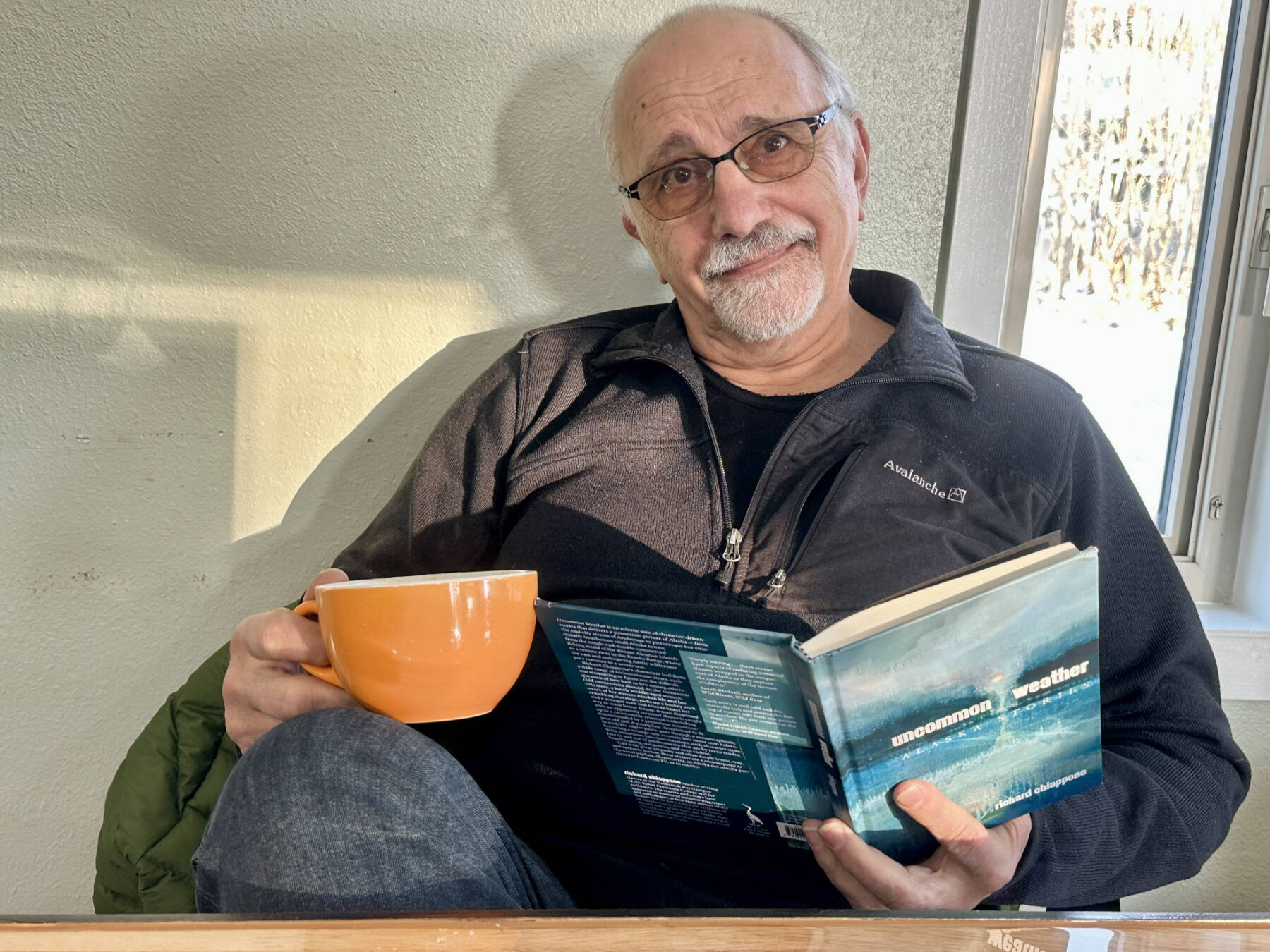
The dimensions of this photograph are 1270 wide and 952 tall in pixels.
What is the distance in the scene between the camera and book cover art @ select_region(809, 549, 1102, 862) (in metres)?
0.60

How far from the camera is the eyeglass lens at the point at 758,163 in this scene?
42.7 inches

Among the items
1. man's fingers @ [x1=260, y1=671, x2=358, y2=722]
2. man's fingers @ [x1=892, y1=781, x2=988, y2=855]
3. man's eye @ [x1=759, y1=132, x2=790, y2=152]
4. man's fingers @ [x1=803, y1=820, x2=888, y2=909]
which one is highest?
man's eye @ [x1=759, y1=132, x2=790, y2=152]

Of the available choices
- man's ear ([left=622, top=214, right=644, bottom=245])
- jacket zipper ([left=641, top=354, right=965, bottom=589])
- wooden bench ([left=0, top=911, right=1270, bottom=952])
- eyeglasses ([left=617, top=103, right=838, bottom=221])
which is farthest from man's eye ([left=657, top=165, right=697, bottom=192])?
wooden bench ([left=0, top=911, right=1270, bottom=952])

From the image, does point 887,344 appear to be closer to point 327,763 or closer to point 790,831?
point 790,831

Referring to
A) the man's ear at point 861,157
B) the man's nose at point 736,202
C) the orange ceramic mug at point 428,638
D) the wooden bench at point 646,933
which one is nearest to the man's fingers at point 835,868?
the wooden bench at point 646,933

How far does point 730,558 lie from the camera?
982 mm

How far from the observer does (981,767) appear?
0.65 m

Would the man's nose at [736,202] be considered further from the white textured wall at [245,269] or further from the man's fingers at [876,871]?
the man's fingers at [876,871]

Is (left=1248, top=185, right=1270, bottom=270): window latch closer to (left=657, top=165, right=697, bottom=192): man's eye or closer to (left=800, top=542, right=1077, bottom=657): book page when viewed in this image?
(left=657, top=165, right=697, bottom=192): man's eye

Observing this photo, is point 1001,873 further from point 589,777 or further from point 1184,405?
point 1184,405

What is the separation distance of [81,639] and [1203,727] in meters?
1.32

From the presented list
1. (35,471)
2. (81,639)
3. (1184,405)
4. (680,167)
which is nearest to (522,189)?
(680,167)

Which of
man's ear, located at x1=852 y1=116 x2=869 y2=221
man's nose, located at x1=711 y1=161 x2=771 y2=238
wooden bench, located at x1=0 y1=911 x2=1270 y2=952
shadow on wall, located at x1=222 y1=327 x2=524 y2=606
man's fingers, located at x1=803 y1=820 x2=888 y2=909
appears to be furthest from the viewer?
shadow on wall, located at x1=222 y1=327 x2=524 y2=606

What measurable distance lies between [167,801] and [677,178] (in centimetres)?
86
